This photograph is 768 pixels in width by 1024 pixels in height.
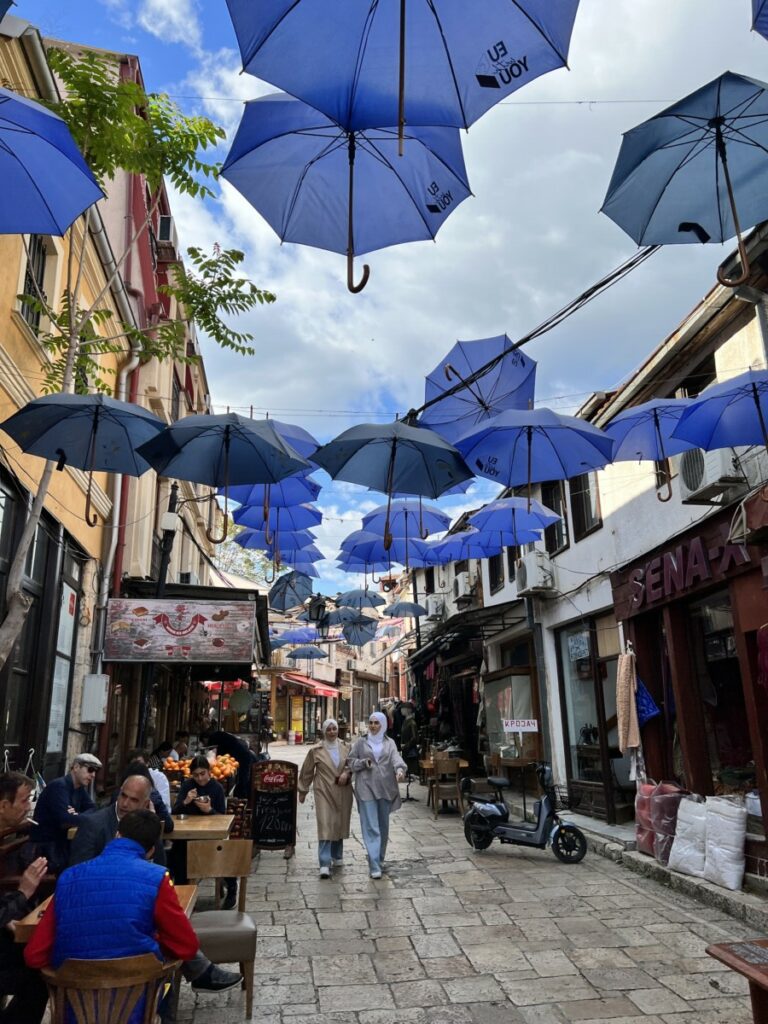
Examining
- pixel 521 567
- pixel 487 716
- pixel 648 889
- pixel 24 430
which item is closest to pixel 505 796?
pixel 487 716

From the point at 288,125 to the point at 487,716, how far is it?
631 inches

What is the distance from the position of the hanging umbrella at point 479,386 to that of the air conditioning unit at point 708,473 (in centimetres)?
224

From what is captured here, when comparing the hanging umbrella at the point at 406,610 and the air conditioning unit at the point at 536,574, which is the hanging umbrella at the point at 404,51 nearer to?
the air conditioning unit at the point at 536,574

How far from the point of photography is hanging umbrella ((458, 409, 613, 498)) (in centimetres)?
805

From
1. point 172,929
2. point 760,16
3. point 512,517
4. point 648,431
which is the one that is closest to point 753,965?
point 172,929

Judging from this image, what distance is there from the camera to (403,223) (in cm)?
563

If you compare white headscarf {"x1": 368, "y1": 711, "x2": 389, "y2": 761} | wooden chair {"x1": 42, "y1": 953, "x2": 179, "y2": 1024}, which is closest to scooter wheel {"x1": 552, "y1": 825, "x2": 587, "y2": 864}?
white headscarf {"x1": 368, "y1": 711, "x2": 389, "y2": 761}

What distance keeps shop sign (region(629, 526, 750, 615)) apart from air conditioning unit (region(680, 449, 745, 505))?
49cm

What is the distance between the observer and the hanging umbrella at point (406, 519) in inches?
531

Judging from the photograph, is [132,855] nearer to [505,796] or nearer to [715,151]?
[715,151]

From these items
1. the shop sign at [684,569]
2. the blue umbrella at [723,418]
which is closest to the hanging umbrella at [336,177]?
the blue umbrella at [723,418]

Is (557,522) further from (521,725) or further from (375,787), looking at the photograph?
(375,787)

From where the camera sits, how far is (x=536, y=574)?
15.5 metres

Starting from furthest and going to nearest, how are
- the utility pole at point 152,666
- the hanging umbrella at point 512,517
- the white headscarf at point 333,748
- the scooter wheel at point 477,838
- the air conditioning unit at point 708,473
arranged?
the hanging umbrella at point 512,517
the utility pole at point 152,666
the scooter wheel at point 477,838
the white headscarf at point 333,748
the air conditioning unit at point 708,473
